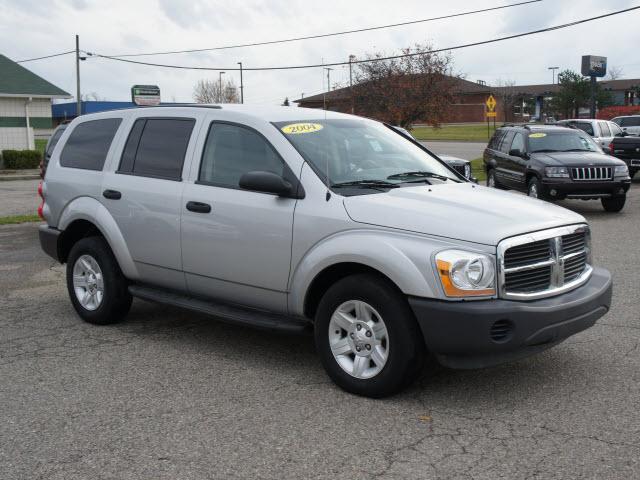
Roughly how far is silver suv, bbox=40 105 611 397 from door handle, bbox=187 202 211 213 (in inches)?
0.5

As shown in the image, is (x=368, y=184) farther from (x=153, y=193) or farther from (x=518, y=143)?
(x=518, y=143)

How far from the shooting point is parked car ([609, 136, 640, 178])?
66.8 ft

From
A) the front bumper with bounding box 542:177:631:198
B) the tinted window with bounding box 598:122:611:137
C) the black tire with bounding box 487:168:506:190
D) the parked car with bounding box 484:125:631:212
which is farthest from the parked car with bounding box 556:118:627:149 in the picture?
the front bumper with bounding box 542:177:631:198

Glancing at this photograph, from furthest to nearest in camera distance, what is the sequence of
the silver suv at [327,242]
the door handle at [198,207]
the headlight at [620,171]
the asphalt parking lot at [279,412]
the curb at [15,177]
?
the curb at [15,177], the headlight at [620,171], the door handle at [198,207], the silver suv at [327,242], the asphalt parking lot at [279,412]

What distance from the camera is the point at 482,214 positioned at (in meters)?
4.61

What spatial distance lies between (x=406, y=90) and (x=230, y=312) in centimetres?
2789

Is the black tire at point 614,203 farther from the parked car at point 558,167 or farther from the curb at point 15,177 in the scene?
the curb at point 15,177

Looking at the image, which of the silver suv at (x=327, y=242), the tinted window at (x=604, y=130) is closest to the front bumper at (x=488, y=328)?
the silver suv at (x=327, y=242)

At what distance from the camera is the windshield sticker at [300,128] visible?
211 inches

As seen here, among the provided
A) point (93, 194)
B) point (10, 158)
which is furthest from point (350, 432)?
point (10, 158)

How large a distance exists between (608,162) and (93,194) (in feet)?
→ 35.0

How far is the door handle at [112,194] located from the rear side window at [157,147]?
7.8 inches

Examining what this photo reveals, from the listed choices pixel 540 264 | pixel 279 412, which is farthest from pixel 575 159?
pixel 279 412

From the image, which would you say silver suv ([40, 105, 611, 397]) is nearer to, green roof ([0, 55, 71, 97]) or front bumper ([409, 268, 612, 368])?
front bumper ([409, 268, 612, 368])
